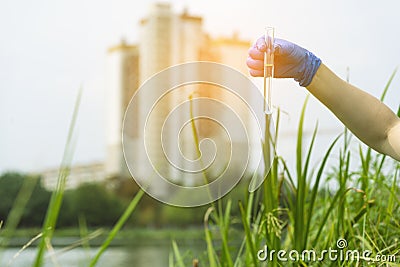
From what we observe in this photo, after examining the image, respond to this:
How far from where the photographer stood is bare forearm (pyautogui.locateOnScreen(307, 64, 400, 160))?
852mm

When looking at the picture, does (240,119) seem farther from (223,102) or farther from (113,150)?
(113,150)

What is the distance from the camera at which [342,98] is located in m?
0.85

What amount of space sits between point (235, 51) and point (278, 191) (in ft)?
0.89

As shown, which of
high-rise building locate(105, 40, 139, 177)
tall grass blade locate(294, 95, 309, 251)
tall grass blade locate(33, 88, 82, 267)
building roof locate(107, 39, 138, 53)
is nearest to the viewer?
tall grass blade locate(33, 88, 82, 267)

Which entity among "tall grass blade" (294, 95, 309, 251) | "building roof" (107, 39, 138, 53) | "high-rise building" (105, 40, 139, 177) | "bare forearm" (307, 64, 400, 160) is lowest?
"high-rise building" (105, 40, 139, 177)

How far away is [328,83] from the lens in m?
0.86

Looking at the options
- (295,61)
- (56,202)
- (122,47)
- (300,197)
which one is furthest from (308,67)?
(122,47)

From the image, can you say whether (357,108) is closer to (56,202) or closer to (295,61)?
(295,61)

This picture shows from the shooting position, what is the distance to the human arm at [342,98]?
851 millimetres

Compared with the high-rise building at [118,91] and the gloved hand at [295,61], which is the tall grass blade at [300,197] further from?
the high-rise building at [118,91]

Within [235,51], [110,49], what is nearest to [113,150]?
[110,49]

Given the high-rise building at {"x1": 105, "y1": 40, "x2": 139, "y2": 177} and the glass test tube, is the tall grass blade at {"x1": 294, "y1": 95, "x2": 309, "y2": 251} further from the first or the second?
the high-rise building at {"x1": 105, "y1": 40, "x2": 139, "y2": 177}

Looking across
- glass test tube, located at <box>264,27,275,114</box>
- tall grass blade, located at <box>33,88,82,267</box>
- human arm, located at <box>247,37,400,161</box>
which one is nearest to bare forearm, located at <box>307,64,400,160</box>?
human arm, located at <box>247,37,400,161</box>

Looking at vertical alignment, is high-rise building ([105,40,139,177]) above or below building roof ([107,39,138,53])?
below
